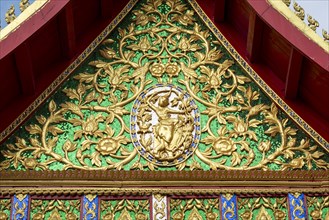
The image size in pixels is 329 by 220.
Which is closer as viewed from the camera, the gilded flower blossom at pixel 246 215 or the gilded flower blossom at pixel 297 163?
the gilded flower blossom at pixel 246 215

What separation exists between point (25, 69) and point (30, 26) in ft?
1.58

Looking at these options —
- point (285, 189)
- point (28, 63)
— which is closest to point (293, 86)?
point (285, 189)

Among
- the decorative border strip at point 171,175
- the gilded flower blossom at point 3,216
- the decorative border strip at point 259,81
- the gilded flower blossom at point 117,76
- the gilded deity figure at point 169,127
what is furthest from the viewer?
the gilded flower blossom at point 117,76

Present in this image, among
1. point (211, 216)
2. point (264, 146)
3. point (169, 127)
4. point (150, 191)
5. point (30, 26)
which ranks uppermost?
point (30, 26)

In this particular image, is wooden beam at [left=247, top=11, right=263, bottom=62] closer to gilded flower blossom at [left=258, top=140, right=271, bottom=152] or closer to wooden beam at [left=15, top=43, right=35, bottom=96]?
gilded flower blossom at [left=258, top=140, right=271, bottom=152]

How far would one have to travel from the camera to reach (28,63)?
10484 mm

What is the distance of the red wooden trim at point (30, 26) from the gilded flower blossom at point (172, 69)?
1250 millimetres

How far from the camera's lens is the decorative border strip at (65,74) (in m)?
10.5

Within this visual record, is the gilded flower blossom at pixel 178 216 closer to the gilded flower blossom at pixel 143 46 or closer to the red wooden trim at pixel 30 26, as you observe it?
the gilded flower blossom at pixel 143 46

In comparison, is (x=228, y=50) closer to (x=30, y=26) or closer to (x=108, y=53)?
(x=108, y=53)

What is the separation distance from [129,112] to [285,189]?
1664mm

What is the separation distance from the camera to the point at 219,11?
11234mm

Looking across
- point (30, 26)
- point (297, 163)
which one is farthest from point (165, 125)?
point (30, 26)

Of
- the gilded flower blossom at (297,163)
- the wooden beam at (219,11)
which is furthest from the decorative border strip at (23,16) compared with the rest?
the gilded flower blossom at (297,163)
